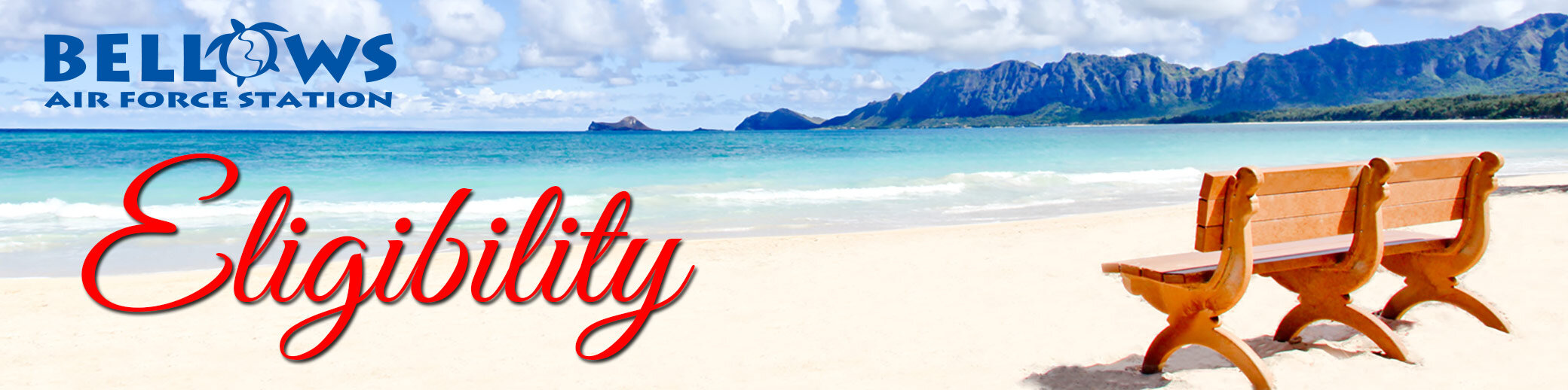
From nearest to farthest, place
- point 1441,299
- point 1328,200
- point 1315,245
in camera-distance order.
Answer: point 1328,200
point 1315,245
point 1441,299

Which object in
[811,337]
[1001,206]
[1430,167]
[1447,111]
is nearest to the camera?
[1430,167]

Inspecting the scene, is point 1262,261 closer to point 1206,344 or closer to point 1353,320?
point 1206,344

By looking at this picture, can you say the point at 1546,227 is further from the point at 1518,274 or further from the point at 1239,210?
the point at 1239,210

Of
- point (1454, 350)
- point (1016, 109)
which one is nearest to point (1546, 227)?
point (1454, 350)

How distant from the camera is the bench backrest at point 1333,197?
3.31 meters

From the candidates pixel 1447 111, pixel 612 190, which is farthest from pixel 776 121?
pixel 612 190

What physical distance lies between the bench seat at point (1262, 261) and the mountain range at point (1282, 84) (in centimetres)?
14440

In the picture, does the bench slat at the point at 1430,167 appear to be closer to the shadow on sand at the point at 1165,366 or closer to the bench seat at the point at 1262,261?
the bench seat at the point at 1262,261

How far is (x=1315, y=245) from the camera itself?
A: 13.3 feet

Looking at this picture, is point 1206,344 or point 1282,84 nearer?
point 1206,344

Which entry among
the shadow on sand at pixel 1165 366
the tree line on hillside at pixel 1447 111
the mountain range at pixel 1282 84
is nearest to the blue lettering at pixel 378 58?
the shadow on sand at pixel 1165 366

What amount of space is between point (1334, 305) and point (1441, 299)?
0.91 metres

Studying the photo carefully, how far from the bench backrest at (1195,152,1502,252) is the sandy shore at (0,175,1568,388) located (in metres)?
0.65

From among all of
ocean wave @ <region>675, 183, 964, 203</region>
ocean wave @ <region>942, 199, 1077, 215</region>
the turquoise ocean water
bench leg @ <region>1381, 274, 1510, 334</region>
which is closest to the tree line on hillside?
the turquoise ocean water
